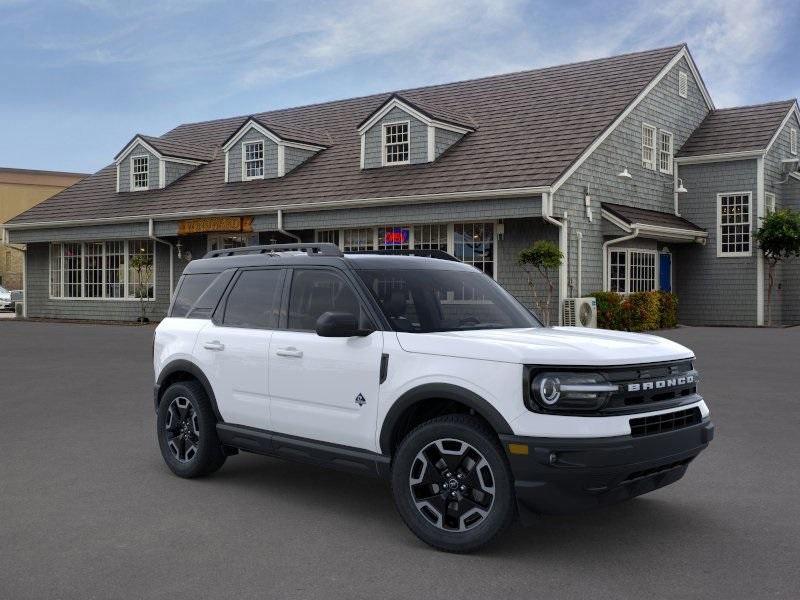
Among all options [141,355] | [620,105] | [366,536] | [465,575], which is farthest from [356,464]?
[620,105]

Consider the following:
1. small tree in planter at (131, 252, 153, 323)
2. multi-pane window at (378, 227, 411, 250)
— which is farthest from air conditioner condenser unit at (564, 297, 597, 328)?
small tree in planter at (131, 252, 153, 323)

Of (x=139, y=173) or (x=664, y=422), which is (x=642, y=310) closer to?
(x=139, y=173)

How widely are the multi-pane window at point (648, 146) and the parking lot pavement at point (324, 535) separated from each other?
61.1ft

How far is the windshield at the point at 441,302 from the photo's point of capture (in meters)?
5.88

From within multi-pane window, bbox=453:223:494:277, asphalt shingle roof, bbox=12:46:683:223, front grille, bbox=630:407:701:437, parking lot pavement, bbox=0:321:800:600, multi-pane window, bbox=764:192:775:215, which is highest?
asphalt shingle roof, bbox=12:46:683:223

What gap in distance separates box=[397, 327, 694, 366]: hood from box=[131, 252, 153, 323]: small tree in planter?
25643mm

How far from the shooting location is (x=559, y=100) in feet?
84.1

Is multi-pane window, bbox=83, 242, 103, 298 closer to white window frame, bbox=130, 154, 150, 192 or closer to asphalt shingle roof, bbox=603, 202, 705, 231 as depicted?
white window frame, bbox=130, 154, 150, 192

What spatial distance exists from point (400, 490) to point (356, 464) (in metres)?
0.47

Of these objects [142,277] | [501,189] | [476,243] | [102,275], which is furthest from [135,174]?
[501,189]

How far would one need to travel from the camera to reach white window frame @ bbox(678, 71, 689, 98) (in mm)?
28138

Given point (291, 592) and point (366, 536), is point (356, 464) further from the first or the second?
point (291, 592)

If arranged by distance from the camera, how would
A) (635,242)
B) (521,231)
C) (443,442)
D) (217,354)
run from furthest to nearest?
(635,242) < (521,231) < (217,354) < (443,442)

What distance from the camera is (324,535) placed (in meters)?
5.37
